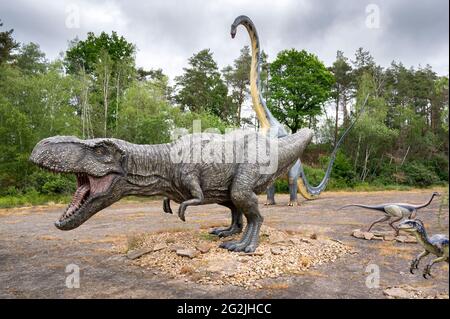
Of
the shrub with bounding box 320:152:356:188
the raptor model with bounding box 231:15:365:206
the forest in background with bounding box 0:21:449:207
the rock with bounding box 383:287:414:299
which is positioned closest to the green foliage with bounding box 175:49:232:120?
the forest in background with bounding box 0:21:449:207

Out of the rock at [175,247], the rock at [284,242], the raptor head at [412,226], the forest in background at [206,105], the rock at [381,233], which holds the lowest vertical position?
the rock at [381,233]

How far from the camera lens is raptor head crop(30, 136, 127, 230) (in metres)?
3.30

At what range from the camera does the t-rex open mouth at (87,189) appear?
3.53 meters

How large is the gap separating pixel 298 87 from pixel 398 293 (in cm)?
2045

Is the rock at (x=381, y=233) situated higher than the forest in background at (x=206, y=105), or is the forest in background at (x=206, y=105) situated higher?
the forest in background at (x=206, y=105)

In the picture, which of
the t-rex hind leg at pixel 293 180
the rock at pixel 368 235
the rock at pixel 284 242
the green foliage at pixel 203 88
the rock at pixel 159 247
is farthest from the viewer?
the green foliage at pixel 203 88

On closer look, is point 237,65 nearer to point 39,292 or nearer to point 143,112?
point 143,112

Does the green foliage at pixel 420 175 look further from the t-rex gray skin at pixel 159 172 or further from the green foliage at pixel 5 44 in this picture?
the green foliage at pixel 5 44

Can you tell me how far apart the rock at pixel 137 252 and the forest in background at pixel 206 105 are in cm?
934

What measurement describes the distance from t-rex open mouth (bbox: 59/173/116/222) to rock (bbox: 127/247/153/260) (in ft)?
3.95

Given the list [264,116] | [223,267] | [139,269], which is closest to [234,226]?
[223,267]

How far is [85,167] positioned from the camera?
3.47 meters

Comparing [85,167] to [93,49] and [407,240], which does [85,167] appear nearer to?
[407,240]

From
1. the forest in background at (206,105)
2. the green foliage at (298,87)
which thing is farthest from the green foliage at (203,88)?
the green foliage at (298,87)
